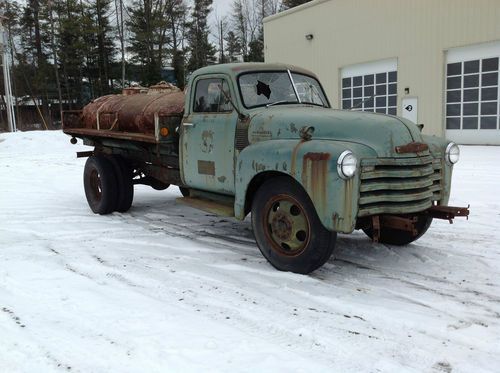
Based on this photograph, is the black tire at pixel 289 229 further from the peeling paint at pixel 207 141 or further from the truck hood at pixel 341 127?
the peeling paint at pixel 207 141

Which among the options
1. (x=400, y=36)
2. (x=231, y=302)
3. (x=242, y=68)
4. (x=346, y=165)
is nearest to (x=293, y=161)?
(x=346, y=165)

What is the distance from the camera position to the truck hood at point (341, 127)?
4.32 metres

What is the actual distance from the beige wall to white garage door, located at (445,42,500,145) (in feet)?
1.08

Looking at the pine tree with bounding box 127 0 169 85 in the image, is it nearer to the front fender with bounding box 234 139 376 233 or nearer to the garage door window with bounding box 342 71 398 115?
the garage door window with bounding box 342 71 398 115

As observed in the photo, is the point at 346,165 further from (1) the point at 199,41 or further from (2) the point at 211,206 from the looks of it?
(1) the point at 199,41

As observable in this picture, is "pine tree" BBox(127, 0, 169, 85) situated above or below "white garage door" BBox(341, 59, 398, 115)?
above

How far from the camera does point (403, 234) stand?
5.39 m

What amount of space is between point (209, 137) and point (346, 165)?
83.1 inches

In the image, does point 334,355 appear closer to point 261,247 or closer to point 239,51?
point 261,247

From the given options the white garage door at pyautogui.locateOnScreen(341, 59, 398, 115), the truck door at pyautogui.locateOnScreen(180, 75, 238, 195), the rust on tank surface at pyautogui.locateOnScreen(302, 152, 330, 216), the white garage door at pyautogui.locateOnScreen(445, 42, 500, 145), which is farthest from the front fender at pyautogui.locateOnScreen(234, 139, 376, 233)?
the white garage door at pyautogui.locateOnScreen(341, 59, 398, 115)

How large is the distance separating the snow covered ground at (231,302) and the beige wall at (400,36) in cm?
1281

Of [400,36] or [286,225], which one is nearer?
[286,225]

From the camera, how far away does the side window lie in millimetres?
5602

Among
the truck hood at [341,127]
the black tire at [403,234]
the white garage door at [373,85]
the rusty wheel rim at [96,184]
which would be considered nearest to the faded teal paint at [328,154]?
the truck hood at [341,127]
